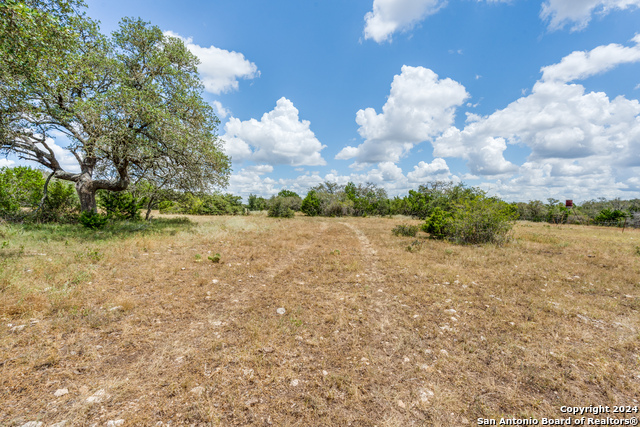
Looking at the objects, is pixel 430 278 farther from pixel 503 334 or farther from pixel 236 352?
pixel 236 352

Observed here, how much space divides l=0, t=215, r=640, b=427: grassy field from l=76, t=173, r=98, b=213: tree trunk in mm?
5811

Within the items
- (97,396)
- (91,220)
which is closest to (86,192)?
(91,220)

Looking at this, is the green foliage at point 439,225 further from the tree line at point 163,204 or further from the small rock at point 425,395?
the small rock at point 425,395

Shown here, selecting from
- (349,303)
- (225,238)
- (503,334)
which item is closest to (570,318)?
(503,334)

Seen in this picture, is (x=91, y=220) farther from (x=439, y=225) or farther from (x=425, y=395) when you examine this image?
(x=439, y=225)

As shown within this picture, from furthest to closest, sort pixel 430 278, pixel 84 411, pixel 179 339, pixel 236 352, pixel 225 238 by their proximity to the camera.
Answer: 1. pixel 225 238
2. pixel 430 278
3. pixel 179 339
4. pixel 236 352
5. pixel 84 411

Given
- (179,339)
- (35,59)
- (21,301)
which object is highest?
(35,59)

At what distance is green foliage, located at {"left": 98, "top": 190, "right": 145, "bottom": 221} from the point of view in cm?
1645

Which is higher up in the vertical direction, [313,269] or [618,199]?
[618,199]

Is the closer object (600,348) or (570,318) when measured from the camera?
(600,348)

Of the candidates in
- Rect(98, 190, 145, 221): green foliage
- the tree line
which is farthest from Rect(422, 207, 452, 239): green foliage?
Rect(98, 190, 145, 221): green foliage

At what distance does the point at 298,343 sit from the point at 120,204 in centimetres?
1976

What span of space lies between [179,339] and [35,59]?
34.0 ft

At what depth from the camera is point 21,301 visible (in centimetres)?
417
